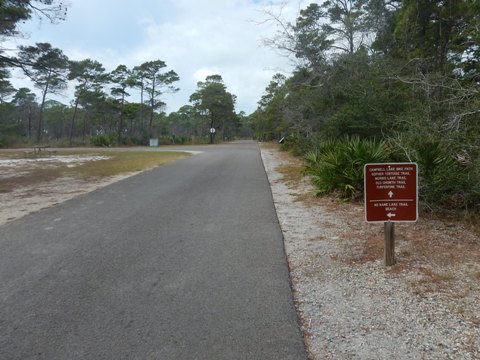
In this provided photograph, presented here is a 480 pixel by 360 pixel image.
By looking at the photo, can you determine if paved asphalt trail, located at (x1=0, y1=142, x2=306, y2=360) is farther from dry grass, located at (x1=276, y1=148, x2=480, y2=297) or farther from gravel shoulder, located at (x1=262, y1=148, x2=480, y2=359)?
dry grass, located at (x1=276, y1=148, x2=480, y2=297)

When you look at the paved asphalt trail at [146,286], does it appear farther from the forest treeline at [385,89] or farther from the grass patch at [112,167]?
the grass patch at [112,167]

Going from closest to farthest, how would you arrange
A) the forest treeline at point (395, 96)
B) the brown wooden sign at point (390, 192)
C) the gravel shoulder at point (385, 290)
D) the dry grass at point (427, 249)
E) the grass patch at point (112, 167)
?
the gravel shoulder at point (385, 290) < the dry grass at point (427, 249) < the brown wooden sign at point (390, 192) < the forest treeline at point (395, 96) < the grass patch at point (112, 167)

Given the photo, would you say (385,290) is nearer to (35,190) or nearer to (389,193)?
(389,193)

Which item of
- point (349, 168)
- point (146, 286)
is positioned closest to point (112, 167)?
point (349, 168)

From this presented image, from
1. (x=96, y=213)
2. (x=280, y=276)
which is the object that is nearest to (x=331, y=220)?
(x=280, y=276)

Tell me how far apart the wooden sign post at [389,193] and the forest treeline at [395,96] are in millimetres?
2172

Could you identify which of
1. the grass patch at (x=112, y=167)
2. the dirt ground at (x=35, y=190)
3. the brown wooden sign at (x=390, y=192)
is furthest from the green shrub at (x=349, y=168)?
the grass patch at (x=112, y=167)

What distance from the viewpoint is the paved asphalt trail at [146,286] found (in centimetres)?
257

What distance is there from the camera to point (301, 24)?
1639cm

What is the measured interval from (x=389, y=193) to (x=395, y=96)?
29.0 ft

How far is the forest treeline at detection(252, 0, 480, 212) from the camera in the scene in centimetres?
582

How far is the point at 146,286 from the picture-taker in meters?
3.55

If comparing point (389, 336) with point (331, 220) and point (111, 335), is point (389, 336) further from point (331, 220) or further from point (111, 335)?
point (331, 220)

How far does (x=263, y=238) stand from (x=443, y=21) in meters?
14.0
